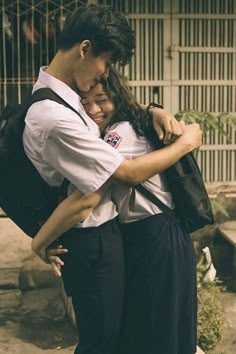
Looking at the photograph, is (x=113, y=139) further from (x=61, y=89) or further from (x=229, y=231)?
(x=229, y=231)

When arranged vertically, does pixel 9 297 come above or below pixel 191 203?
below

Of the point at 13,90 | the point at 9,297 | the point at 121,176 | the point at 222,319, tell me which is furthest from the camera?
the point at 13,90

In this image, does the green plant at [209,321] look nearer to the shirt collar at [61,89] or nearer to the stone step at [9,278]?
the stone step at [9,278]

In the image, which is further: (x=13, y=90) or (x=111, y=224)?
(x=13, y=90)

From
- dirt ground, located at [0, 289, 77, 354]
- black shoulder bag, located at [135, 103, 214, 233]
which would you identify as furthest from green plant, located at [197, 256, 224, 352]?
black shoulder bag, located at [135, 103, 214, 233]

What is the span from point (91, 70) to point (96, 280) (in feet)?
3.01

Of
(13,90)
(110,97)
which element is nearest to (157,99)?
(13,90)

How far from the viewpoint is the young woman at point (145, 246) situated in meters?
3.15

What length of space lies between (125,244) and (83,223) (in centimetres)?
28

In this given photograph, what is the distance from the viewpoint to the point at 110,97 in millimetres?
3279

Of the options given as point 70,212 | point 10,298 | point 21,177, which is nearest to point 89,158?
point 70,212

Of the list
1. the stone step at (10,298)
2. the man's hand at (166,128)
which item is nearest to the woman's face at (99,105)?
the man's hand at (166,128)

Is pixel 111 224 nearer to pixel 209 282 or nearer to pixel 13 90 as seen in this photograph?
pixel 209 282

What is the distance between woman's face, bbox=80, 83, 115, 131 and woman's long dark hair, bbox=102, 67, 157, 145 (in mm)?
27
